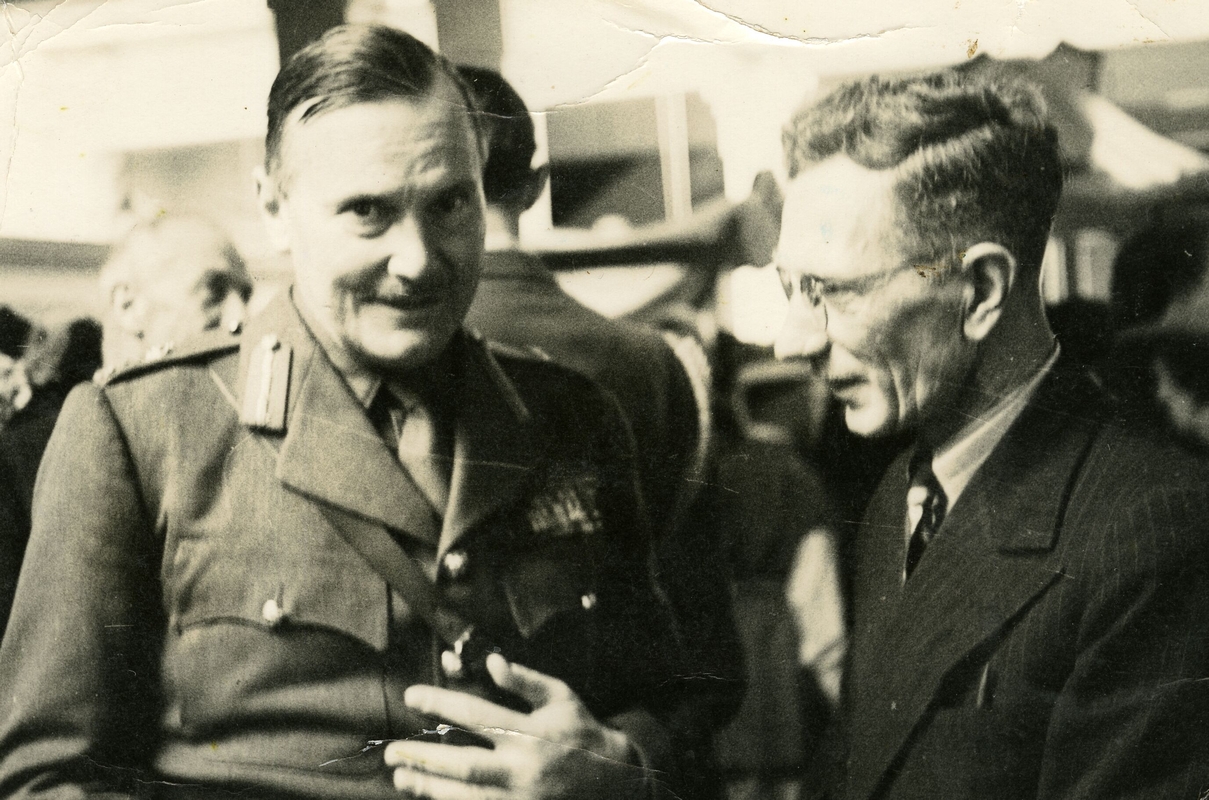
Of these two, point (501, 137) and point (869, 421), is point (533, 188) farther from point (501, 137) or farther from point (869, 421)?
point (869, 421)

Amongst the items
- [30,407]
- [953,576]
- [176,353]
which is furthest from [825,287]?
[30,407]

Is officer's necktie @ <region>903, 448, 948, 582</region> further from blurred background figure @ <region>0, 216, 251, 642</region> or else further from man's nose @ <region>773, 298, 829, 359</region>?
blurred background figure @ <region>0, 216, 251, 642</region>

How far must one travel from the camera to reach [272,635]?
6.63 feet

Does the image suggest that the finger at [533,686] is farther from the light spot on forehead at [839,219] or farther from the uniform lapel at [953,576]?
the light spot on forehead at [839,219]

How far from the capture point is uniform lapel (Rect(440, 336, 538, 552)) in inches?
80.2

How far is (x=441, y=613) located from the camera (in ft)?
6.61

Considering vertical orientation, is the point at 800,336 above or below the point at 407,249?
below

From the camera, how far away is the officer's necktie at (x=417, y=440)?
205 cm

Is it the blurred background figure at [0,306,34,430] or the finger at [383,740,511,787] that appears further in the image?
the blurred background figure at [0,306,34,430]

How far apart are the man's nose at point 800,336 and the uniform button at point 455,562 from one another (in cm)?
74

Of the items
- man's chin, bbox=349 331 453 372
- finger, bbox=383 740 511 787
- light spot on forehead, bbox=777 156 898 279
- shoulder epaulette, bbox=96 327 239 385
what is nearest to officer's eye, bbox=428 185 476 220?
man's chin, bbox=349 331 453 372

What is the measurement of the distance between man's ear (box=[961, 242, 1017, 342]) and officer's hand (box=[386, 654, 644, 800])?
3.50ft

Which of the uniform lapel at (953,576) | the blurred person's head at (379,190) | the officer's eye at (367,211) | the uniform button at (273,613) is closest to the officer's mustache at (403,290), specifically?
the blurred person's head at (379,190)

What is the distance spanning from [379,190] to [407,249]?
0.13 meters
